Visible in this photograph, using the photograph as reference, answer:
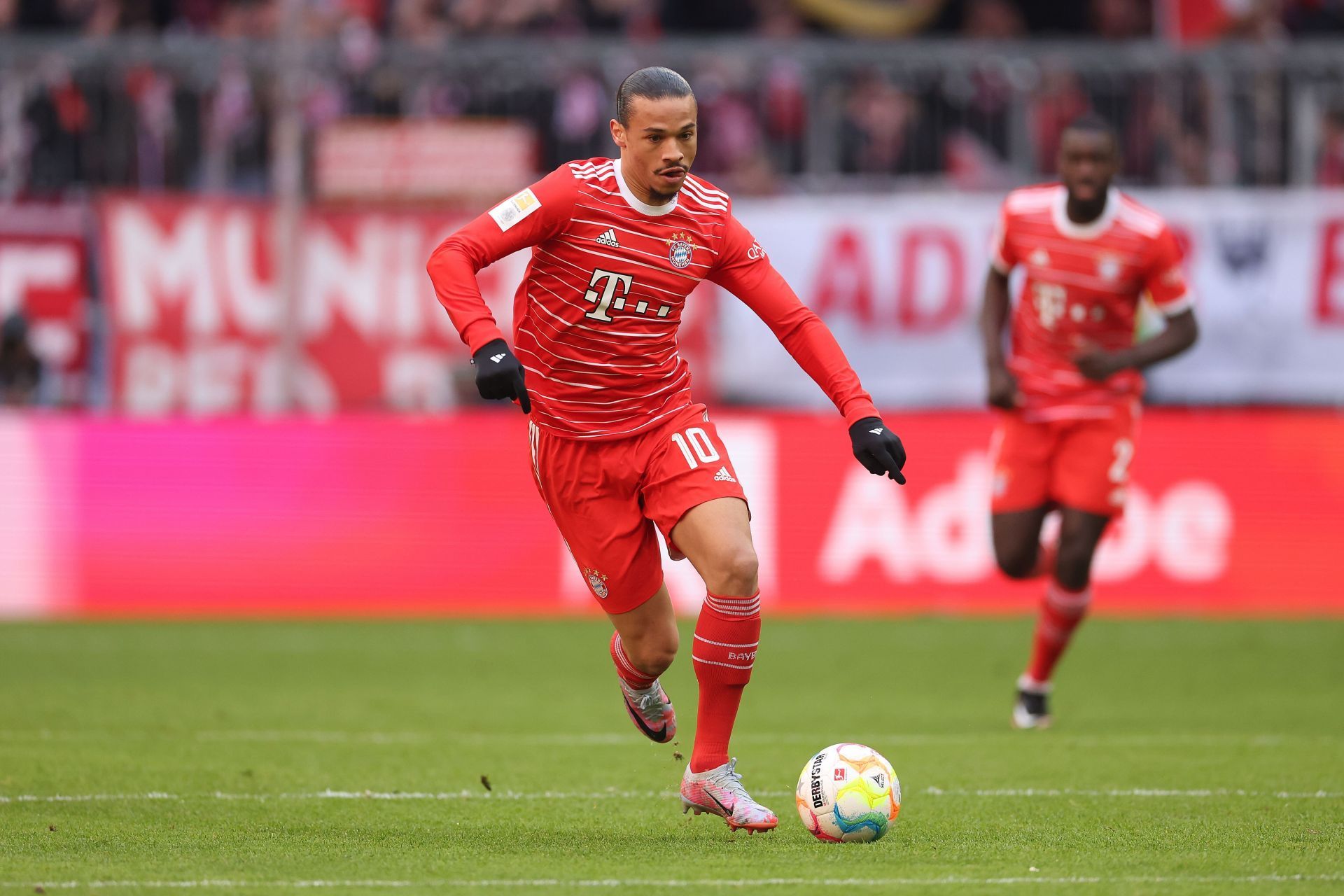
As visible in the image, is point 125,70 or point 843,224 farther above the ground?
point 125,70

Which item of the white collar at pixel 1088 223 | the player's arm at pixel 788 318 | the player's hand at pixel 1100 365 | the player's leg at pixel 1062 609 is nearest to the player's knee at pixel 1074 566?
the player's leg at pixel 1062 609

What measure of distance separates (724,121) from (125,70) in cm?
521

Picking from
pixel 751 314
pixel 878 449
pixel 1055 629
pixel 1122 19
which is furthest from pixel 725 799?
pixel 1122 19

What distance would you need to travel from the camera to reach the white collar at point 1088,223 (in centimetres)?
978

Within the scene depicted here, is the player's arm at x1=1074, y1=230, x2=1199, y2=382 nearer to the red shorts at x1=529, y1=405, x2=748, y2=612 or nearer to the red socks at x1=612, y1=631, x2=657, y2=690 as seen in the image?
the red shorts at x1=529, y1=405, x2=748, y2=612

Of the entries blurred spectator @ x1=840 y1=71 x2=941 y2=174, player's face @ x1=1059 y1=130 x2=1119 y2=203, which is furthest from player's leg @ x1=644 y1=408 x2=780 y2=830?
blurred spectator @ x1=840 y1=71 x2=941 y2=174

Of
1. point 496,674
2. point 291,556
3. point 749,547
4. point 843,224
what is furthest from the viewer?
point 843,224

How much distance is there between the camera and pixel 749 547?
6660mm

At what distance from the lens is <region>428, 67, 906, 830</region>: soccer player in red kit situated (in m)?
6.63

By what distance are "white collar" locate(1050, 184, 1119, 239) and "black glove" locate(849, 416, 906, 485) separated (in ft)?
11.9

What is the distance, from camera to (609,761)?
862 centimetres

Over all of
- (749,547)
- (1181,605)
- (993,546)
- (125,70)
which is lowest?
(1181,605)

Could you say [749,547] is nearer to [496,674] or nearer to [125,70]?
[496,674]

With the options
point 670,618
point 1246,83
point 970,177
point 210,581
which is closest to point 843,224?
point 970,177
